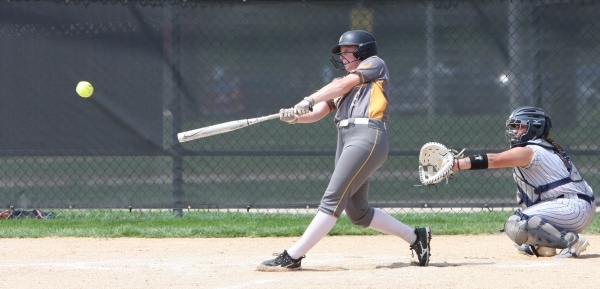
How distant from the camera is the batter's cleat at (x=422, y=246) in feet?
19.8

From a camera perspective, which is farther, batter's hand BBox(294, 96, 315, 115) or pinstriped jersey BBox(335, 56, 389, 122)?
pinstriped jersey BBox(335, 56, 389, 122)

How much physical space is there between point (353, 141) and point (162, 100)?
11.5ft

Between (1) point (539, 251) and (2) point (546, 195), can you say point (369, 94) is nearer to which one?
(2) point (546, 195)

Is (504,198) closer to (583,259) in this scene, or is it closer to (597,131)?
(597,131)

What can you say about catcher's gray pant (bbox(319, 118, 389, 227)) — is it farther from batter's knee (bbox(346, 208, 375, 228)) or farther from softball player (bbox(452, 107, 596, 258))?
softball player (bbox(452, 107, 596, 258))

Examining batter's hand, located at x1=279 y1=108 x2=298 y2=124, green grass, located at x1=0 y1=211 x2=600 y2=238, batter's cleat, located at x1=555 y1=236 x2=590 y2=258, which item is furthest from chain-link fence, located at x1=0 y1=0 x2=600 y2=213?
batter's hand, located at x1=279 y1=108 x2=298 y2=124

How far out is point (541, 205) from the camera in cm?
643

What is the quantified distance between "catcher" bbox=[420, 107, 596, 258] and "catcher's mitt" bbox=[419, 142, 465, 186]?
1.99 feet

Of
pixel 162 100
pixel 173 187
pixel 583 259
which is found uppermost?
pixel 162 100

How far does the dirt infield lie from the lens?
5.26m

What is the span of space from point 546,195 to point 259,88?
3233 mm

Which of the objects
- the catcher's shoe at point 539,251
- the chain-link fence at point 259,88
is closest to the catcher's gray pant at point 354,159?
the catcher's shoe at point 539,251

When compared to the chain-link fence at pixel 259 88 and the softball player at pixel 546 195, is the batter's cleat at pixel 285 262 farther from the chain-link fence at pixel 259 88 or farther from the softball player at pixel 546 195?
the chain-link fence at pixel 259 88

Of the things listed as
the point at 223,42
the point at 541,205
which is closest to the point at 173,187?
the point at 223,42
